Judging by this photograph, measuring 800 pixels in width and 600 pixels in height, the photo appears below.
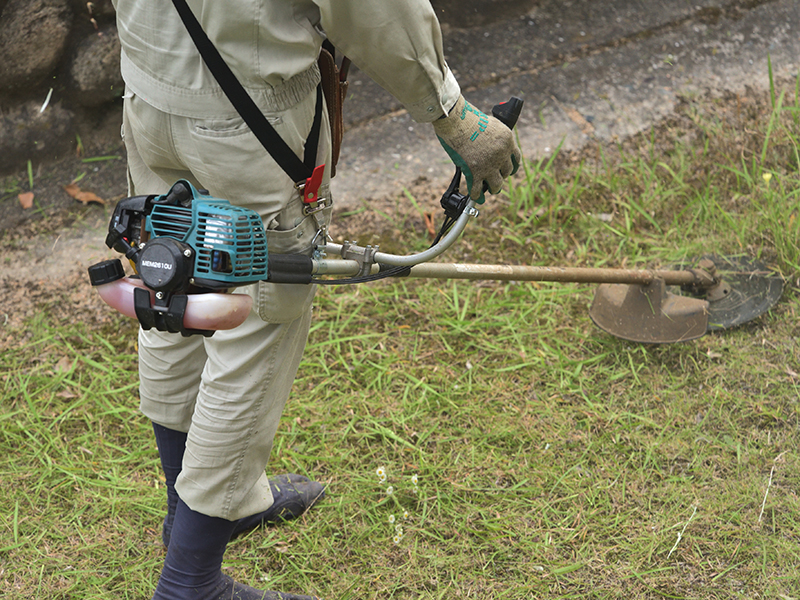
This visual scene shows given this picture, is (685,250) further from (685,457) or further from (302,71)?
(302,71)

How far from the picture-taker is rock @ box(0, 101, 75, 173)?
11.3 feet

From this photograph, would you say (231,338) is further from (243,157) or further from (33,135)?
(33,135)

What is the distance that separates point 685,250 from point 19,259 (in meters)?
2.81

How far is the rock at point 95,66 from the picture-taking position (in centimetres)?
351

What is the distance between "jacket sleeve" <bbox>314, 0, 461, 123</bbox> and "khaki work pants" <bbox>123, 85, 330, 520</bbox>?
188 mm

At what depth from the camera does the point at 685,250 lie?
3.17 meters

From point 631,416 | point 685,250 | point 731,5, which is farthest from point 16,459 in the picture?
point 731,5

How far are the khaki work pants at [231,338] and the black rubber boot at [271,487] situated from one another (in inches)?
5.3

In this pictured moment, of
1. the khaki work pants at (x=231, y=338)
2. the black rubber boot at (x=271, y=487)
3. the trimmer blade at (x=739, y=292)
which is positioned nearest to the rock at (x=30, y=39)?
the khaki work pants at (x=231, y=338)

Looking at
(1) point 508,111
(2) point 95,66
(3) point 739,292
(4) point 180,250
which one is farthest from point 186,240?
(2) point 95,66

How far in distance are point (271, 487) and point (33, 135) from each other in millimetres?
2206

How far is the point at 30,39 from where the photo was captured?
3373 millimetres

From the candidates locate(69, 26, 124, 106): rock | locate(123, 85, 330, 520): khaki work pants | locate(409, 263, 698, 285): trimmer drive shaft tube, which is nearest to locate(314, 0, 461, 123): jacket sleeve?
locate(123, 85, 330, 520): khaki work pants

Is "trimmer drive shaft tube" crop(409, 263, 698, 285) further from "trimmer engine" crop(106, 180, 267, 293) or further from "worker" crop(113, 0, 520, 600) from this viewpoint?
"trimmer engine" crop(106, 180, 267, 293)
